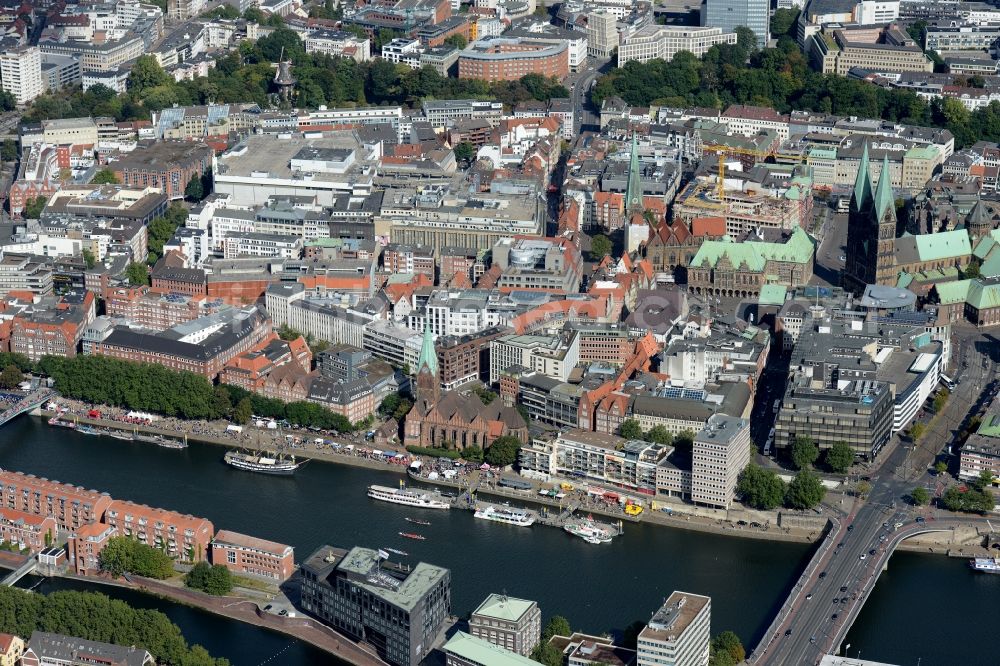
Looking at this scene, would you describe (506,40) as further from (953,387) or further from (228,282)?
(953,387)

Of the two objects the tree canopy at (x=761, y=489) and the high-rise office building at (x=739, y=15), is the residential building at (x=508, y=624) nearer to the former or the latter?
the tree canopy at (x=761, y=489)

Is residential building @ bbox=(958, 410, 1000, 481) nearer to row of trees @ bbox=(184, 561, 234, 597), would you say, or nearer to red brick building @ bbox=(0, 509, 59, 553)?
row of trees @ bbox=(184, 561, 234, 597)

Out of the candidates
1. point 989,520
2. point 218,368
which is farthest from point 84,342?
point 989,520

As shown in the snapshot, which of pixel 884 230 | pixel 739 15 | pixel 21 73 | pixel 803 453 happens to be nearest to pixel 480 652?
pixel 803 453

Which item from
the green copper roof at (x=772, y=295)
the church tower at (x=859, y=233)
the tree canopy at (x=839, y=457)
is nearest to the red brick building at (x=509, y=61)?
the church tower at (x=859, y=233)

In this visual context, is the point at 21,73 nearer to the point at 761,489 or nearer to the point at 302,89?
the point at 302,89

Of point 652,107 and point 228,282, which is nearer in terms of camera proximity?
point 228,282
